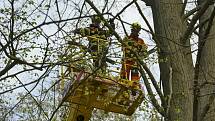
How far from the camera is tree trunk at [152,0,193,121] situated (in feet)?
18.8

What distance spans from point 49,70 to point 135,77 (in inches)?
67.4

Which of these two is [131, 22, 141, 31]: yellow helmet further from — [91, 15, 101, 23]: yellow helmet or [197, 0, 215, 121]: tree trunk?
[197, 0, 215, 121]: tree trunk

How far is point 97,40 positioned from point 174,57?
0.99 m

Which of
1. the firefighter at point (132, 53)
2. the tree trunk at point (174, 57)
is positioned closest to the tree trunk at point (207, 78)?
the tree trunk at point (174, 57)

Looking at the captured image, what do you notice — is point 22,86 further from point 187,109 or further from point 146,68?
point 187,109

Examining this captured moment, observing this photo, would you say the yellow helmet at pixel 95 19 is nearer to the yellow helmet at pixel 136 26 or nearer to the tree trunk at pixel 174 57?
the yellow helmet at pixel 136 26

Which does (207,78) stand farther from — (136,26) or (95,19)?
(95,19)

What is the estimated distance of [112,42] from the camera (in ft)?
17.7

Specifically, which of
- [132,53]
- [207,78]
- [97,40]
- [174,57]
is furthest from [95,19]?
[207,78]

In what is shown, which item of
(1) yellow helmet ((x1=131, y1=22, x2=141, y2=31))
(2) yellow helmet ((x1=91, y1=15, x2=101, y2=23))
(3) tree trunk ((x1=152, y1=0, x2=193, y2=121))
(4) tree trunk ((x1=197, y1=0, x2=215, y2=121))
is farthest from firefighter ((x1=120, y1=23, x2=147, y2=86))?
(4) tree trunk ((x1=197, y1=0, x2=215, y2=121))

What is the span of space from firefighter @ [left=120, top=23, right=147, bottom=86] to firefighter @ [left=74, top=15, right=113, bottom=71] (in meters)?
0.25

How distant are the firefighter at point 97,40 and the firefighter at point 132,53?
9.7 inches

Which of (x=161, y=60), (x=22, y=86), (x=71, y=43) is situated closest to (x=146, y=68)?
(x=161, y=60)

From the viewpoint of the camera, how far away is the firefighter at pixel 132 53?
224 inches
